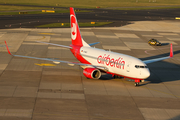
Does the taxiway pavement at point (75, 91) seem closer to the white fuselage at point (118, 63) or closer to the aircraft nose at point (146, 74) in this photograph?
the white fuselage at point (118, 63)

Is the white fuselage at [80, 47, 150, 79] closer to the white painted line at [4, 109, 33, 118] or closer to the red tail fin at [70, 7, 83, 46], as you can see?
the red tail fin at [70, 7, 83, 46]

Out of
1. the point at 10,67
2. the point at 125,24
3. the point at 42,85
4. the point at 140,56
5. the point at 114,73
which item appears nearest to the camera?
the point at 42,85

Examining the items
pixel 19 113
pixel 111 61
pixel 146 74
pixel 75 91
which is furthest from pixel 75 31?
pixel 19 113

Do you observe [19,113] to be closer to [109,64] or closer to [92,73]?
[92,73]

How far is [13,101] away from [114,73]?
16.8 m

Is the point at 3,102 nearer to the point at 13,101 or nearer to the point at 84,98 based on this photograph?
the point at 13,101

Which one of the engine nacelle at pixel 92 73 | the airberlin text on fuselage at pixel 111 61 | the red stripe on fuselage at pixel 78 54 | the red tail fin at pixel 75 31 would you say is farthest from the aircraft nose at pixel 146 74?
the red tail fin at pixel 75 31

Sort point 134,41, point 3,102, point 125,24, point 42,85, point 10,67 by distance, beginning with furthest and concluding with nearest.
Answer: point 125,24 < point 134,41 < point 10,67 < point 42,85 < point 3,102

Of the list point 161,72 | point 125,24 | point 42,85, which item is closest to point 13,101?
point 42,85

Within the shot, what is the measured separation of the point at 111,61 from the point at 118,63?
4.66ft

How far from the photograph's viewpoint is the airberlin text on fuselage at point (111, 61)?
132ft

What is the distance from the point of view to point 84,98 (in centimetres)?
3488

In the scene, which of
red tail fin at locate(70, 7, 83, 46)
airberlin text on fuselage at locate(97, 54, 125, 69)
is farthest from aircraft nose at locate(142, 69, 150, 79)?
red tail fin at locate(70, 7, 83, 46)

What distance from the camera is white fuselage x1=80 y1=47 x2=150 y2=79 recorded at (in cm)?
3862
